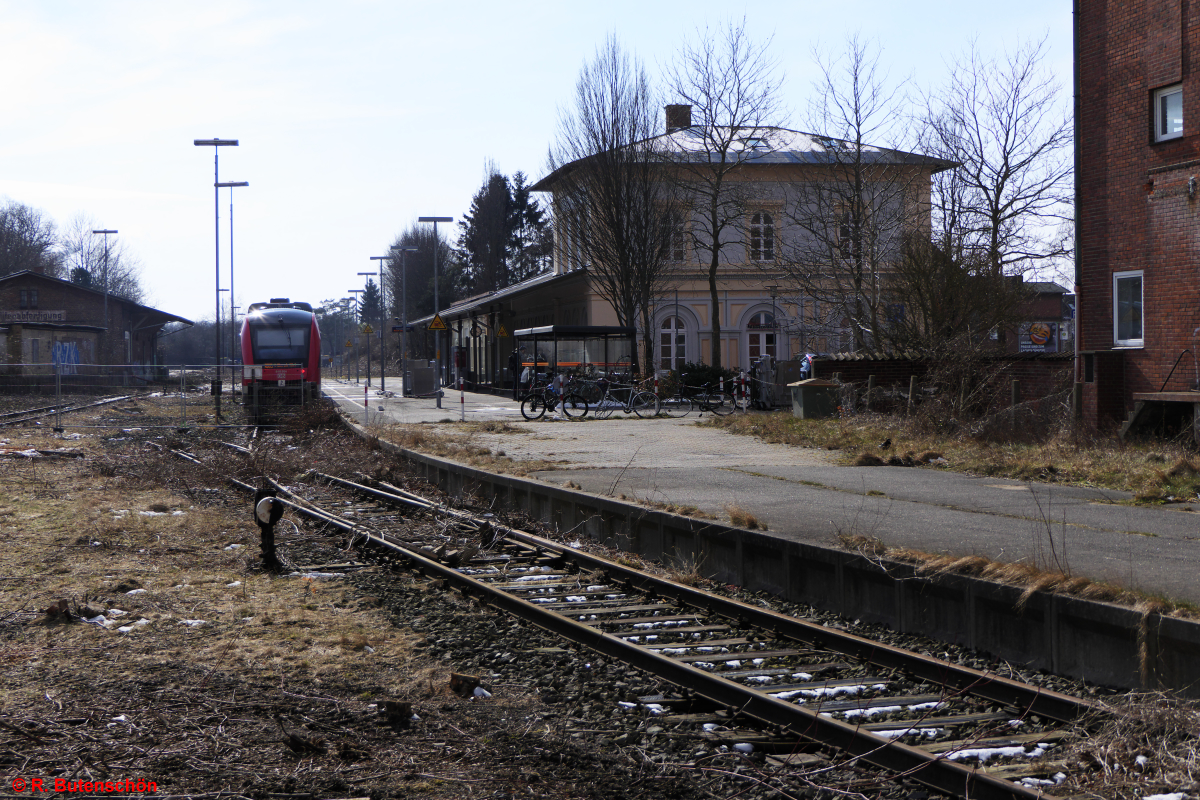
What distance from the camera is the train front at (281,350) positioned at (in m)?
29.2

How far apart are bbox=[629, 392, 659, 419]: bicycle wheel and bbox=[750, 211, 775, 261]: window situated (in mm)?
17027

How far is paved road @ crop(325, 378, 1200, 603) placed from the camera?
7.60 m

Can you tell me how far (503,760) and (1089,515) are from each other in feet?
23.4

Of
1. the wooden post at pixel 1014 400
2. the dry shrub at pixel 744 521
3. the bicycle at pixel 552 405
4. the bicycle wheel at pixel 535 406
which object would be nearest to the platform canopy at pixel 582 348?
the bicycle at pixel 552 405

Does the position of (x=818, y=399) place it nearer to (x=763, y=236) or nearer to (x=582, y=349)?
(x=582, y=349)

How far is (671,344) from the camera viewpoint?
4478 cm

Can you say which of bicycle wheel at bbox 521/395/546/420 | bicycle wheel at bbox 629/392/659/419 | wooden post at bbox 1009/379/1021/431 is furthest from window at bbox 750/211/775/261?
wooden post at bbox 1009/379/1021/431

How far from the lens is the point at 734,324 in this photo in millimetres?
45281

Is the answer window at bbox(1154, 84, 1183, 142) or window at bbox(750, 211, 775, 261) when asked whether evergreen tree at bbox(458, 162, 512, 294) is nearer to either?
window at bbox(750, 211, 775, 261)

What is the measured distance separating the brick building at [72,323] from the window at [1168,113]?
4589 centimetres

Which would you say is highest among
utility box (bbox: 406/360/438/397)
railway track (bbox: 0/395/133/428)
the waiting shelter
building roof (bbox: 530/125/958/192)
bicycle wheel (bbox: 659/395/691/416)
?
building roof (bbox: 530/125/958/192)

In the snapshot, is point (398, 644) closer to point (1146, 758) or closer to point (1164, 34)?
point (1146, 758)

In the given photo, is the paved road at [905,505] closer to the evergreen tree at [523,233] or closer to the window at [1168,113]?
the window at [1168,113]

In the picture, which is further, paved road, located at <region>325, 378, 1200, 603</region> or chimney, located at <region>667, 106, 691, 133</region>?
chimney, located at <region>667, 106, 691, 133</region>
